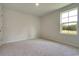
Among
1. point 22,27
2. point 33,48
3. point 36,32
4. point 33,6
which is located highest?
point 33,6

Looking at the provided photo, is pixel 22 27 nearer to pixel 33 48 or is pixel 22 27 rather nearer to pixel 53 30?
pixel 33 48

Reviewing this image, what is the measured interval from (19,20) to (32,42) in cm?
107

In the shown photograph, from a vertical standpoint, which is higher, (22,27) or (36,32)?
(22,27)

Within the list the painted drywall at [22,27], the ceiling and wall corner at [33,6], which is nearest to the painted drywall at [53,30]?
the ceiling and wall corner at [33,6]

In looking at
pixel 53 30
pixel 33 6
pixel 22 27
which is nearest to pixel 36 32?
pixel 53 30

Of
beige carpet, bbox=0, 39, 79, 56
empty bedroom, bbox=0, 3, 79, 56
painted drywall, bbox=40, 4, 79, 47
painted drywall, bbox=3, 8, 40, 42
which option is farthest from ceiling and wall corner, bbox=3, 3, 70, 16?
beige carpet, bbox=0, 39, 79, 56

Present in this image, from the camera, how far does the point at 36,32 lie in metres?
2.92

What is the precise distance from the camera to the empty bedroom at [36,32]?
247 centimetres

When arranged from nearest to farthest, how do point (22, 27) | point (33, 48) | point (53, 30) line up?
point (53, 30) → point (33, 48) → point (22, 27)

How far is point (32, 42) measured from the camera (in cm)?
371

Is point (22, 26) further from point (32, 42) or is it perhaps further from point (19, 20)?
point (32, 42)

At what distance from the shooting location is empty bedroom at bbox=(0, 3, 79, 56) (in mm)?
2471

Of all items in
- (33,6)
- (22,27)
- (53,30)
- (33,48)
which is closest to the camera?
(33,6)

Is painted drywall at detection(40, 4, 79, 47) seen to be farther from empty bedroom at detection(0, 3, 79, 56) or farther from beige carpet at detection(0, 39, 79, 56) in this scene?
beige carpet at detection(0, 39, 79, 56)
